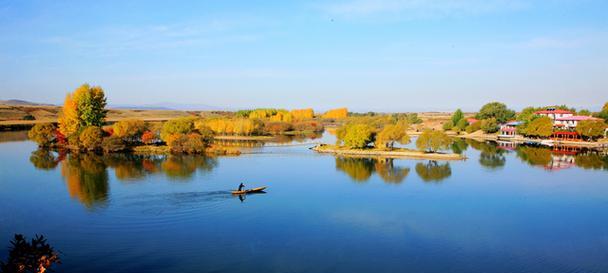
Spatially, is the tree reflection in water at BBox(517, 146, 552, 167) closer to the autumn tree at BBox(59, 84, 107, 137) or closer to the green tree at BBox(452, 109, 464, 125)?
the green tree at BBox(452, 109, 464, 125)

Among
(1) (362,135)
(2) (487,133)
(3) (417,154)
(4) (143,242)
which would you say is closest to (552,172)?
(3) (417,154)

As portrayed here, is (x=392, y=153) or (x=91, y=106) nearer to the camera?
(x=392, y=153)

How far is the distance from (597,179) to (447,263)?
15678 millimetres

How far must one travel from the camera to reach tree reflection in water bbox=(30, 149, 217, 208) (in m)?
18.2

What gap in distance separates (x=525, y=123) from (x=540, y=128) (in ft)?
19.3

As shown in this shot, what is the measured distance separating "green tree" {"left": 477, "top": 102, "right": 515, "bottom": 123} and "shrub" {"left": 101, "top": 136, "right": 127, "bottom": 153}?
144 feet

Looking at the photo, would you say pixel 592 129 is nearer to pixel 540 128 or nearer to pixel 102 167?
pixel 540 128

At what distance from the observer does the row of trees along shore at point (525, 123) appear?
126 feet

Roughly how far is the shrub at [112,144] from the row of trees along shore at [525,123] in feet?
115

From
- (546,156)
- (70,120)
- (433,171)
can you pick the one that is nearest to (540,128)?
(546,156)

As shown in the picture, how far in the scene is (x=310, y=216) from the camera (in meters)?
14.6

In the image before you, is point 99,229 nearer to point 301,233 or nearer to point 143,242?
point 143,242

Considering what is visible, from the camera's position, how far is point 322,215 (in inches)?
580

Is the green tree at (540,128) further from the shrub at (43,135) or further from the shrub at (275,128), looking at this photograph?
the shrub at (43,135)
